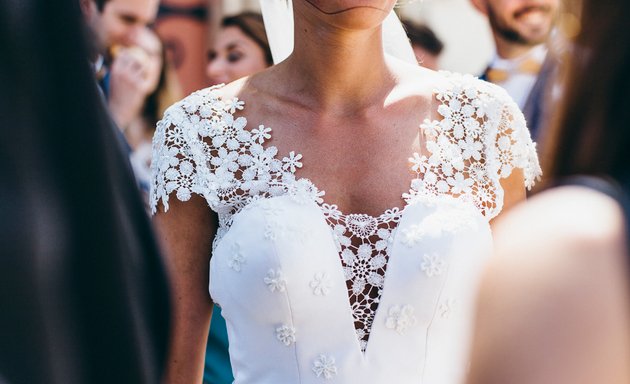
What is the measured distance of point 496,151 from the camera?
2469mm

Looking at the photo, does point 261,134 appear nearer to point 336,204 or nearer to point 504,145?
point 336,204

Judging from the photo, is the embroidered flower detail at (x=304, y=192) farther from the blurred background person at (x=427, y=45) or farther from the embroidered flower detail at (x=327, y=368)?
the blurred background person at (x=427, y=45)

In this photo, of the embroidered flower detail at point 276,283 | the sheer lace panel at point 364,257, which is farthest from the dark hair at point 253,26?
the embroidered flower detail at point 276,283

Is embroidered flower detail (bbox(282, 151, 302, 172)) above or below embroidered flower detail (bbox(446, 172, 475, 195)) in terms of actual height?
above

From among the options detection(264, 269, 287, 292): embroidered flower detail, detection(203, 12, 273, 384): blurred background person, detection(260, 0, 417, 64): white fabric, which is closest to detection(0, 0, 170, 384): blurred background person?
detection(264, 269, 287, 292): embroidered flower detail

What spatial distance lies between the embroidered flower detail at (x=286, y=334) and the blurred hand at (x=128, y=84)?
8.50 ft

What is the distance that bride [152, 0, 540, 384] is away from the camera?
2281 millimetres

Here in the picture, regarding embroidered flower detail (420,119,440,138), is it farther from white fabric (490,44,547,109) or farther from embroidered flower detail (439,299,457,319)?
white fabric (490,44,547,109)

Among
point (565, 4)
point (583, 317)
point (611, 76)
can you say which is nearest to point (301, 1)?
point (565, 4)

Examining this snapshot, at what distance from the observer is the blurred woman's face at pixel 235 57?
14.1ft

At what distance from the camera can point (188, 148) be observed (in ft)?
8.17

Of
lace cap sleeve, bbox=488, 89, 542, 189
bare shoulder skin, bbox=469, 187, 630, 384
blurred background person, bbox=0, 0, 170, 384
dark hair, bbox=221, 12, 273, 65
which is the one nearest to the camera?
blurred background person, bbox=0, 0, 170, 384

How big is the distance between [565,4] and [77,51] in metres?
0.64

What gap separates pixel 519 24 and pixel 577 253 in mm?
3399
